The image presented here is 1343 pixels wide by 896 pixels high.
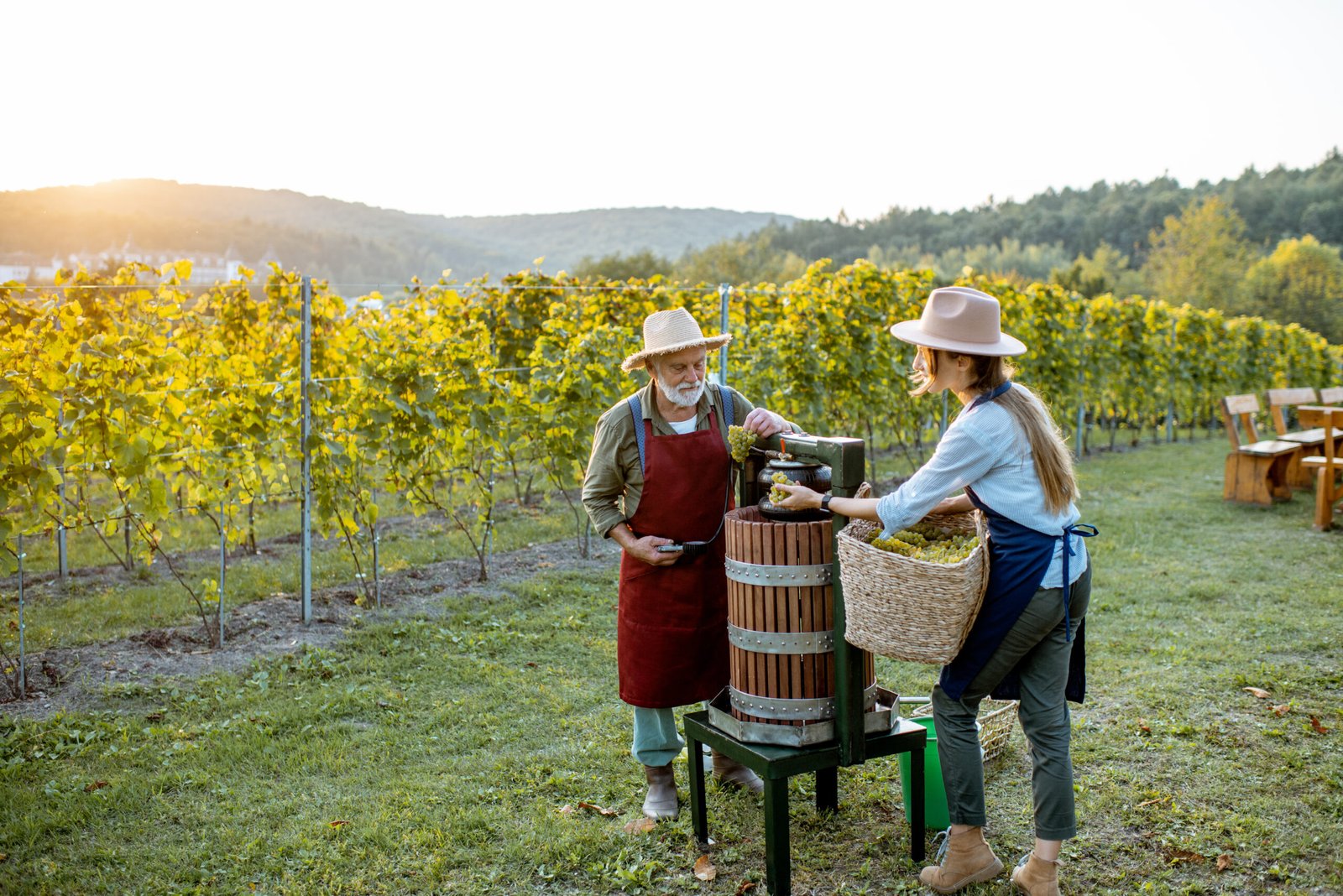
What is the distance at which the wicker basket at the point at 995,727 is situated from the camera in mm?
3908

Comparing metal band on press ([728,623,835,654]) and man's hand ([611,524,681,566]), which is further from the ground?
man's hand ([611,524,681,566])

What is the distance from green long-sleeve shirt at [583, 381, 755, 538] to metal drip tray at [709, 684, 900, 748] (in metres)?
0.70

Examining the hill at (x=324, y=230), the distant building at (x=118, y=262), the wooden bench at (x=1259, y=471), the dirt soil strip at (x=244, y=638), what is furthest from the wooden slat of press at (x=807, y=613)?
the hill at (x=324, y=230)

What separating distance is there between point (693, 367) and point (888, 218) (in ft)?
255

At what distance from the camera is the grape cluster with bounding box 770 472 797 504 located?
2977 mm

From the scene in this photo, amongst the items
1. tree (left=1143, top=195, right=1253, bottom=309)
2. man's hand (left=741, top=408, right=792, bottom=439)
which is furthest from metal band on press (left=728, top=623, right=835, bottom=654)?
tree (left=1143, top=195, right=1253, bottom=309)

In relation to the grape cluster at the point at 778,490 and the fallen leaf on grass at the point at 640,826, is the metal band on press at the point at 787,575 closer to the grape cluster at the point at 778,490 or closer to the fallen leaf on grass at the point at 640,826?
the grape cluster at the point at 778,490

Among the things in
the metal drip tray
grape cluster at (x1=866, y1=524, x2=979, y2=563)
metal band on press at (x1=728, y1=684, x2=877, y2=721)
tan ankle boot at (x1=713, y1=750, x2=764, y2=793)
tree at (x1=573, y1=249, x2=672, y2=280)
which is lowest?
tan ankle boot at (x1=713, y1=750, x2=764, y2=793)

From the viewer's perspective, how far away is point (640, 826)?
11.8 ft

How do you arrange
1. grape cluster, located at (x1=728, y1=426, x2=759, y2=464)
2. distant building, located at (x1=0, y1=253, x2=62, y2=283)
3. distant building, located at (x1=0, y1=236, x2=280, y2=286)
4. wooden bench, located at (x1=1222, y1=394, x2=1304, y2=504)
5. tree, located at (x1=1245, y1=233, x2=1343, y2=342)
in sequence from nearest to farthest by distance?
grape cluster, located at (x1=728, y1=426, x2=759, y2=464) → distant building, located at (x1=0, y1=236, x2=280, y2=286) → wooden bench, located at (x1=1222, y1=394, x2=1304, y2=504) → distant building, located at (x1=0, y1=253, x2=62, y2=283) → tree, located at (x1=1245, y1=233, x2=1343, y2=342)

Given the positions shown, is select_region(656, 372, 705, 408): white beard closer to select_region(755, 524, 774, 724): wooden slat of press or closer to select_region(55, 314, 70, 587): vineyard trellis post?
select_region(755, 524, 774, 724): wooden slat of press

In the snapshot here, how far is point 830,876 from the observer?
3.29 metres

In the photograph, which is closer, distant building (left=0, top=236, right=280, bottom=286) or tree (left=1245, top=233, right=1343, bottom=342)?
distant building (left=0, top=236, right=280, bottom=286)

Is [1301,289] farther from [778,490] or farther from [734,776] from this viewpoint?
[778,490]
